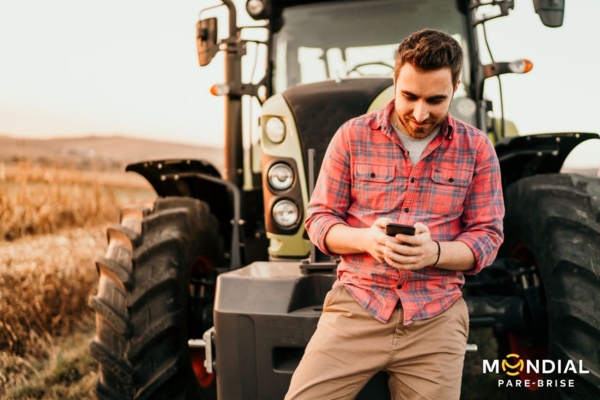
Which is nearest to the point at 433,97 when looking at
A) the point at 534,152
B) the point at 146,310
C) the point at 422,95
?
the point at 422,95

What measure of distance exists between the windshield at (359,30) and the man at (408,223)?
1.91 meters

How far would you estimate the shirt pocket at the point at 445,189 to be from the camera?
85.4 inches

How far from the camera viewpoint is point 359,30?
408 cm

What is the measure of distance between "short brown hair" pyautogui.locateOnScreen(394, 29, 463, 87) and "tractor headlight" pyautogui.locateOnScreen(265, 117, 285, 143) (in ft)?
5.01

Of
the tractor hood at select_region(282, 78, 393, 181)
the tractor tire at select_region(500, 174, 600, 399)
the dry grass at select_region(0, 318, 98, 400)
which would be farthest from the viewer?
the dry grass at select_region(0, 318, 98, 400)

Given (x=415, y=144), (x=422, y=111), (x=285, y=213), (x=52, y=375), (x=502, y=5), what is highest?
(x=502, y=5)

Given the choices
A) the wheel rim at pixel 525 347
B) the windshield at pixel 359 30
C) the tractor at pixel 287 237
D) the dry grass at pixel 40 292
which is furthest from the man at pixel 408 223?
the dry grass at pixel 40 292

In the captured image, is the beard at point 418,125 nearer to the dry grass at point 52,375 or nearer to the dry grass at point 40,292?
the dry grass at point 52,375

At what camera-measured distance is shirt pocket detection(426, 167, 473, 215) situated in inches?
85.4

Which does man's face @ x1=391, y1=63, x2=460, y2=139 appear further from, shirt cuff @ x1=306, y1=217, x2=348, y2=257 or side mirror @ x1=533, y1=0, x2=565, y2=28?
side mirror @ x1=533, y1=0, x2=565, y2=28

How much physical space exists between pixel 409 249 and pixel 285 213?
1683mm

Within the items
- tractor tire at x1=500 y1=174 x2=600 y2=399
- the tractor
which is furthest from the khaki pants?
tractor tire at x1=500 y1=174 x2=600 y2=399

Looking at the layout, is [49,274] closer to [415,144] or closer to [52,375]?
[52,375]

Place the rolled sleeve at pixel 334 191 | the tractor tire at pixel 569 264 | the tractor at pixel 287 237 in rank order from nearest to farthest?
the rolled sleeve at pixel 334 191, the tractor at pixel 287 237, the tractor tire at pixel 569 264
